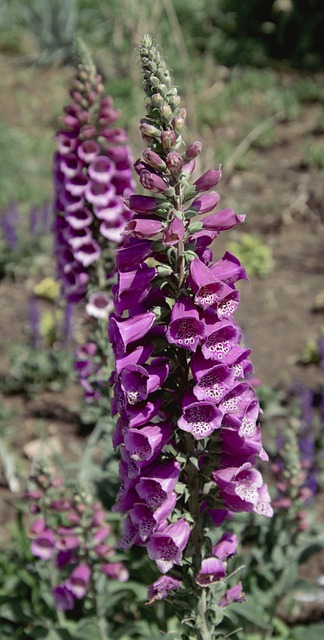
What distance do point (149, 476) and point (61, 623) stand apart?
5.50 ft

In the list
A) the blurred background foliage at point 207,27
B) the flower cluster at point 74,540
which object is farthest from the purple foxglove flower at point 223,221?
the blurred background foliage at point 207,27

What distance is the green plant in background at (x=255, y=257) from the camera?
676 cm

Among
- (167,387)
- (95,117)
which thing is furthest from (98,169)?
(167,387)

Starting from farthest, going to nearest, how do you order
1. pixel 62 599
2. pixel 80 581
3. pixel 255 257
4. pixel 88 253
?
pixel 255 257, pixel 88 253, pixel 62 599, pixel 80 581

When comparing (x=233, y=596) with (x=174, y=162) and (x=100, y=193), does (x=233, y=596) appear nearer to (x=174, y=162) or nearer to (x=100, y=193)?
(x=174, y=162)

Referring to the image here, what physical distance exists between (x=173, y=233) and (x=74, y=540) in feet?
5.36

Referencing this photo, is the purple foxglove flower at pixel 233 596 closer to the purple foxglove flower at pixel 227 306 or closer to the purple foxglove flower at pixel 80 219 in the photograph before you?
the purple foxglove flower at pixel 227 306

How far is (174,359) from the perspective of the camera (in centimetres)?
190

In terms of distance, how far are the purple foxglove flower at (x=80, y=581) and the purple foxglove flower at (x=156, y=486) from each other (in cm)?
112

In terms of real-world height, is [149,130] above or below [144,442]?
above

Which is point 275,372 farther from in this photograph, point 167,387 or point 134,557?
point 167,387

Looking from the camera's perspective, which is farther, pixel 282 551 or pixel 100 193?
pixel 282 551

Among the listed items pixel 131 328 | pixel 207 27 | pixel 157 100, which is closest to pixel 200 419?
pixel 131 328

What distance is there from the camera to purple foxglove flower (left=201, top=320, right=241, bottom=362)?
1767mm
